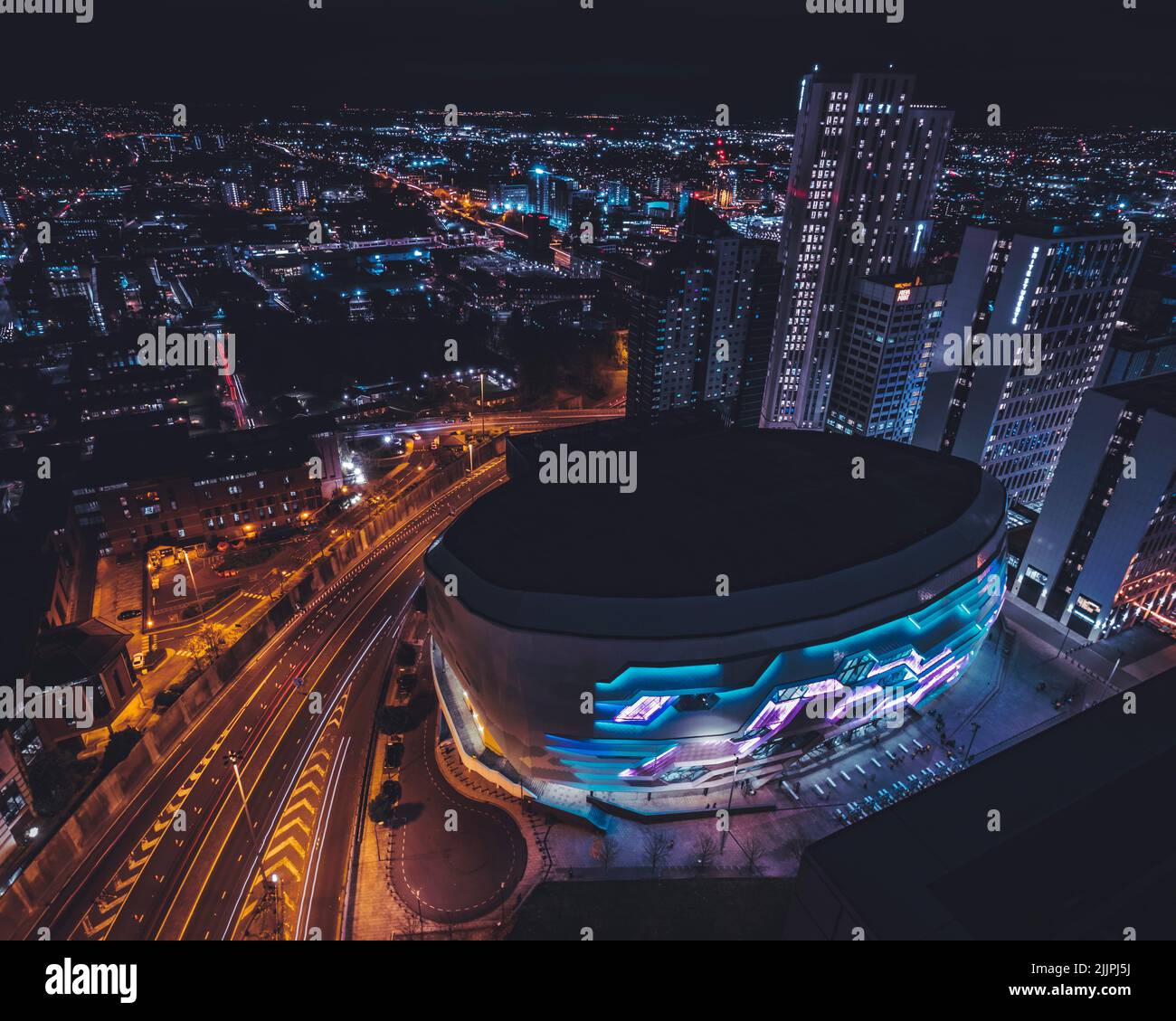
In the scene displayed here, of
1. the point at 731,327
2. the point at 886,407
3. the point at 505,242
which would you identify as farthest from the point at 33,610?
the point at 505,242

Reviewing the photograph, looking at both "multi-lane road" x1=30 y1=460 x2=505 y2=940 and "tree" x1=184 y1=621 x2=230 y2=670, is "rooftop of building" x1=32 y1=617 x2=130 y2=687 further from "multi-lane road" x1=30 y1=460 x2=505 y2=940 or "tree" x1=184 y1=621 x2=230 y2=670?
"multi-lane road" x1=30 y1=460 x2=505 y2=940

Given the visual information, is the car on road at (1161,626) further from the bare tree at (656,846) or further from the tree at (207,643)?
the tree at (207,643)

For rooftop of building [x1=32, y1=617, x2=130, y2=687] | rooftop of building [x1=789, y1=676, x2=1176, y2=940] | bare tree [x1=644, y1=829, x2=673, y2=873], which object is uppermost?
rooftop of building [x1=789, y1=676, x2=1176, y2=940]

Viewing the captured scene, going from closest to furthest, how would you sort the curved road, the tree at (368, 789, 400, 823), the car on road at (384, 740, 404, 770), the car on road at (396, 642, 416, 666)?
the curved road → the tree at (368, 789, 400, 823) → the car on road at (384, 740, 404, 770) → the car on road at (396, 642, 416, 666)

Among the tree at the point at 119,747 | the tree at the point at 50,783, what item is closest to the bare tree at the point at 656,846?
the tree at the point at 119,747

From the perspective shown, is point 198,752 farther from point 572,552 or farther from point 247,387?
point 247,387

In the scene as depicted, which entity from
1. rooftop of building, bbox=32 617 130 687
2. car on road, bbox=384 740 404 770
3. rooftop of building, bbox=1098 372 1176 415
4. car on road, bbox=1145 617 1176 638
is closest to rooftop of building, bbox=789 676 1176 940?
car on road, bbox=384 740 404 770
